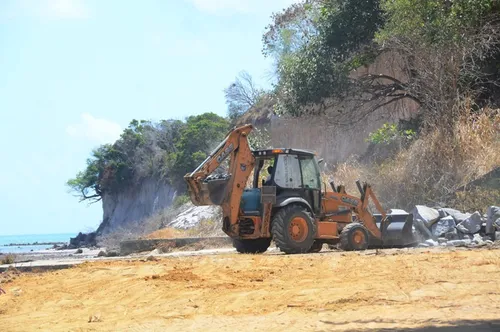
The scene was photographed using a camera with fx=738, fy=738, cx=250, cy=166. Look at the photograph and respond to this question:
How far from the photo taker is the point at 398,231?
19000mm

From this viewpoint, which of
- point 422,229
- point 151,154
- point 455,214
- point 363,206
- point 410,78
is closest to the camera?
point 363,206

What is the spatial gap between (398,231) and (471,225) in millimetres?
1869

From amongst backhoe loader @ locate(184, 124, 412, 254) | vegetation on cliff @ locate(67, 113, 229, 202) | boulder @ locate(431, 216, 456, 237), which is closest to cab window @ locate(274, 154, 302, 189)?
backhoe loader @ locate(184, 124, 412, 254)

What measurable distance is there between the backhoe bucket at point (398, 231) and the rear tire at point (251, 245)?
319 cm

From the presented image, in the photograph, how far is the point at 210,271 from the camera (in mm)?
13641

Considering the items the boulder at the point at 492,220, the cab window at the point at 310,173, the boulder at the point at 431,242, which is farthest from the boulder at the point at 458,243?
the cab window at the point at 310,173

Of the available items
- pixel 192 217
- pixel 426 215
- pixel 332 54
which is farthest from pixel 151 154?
pixel 426 215

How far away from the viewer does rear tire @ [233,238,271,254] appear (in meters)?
18.2

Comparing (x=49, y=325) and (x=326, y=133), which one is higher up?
(x=326, y=133)

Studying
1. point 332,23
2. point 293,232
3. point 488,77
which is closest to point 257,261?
point 293,232

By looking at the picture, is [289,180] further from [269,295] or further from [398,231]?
[269,295]

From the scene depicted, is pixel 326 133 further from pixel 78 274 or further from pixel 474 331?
pixel 474 331

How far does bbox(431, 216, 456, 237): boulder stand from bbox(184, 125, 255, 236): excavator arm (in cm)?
567

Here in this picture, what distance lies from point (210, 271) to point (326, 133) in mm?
21922
